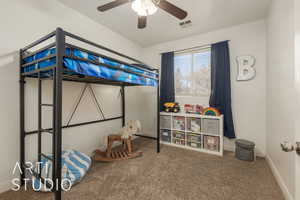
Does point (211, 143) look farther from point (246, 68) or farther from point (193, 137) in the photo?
point (246, 68)

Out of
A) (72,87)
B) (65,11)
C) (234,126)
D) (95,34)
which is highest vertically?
(65,11)

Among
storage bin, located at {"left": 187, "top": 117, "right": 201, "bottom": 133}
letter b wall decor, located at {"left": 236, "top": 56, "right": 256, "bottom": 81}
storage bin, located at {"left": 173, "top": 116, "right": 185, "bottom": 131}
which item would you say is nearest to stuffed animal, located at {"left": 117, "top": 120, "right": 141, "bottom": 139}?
storage bin, located at {"left": 173, "top": 116, "right": 185, "bottom": 131}

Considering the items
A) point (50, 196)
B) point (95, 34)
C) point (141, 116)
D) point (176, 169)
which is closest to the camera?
point (50, 196)

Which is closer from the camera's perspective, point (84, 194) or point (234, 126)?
point (84, 194)

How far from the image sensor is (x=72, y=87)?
2117 mm

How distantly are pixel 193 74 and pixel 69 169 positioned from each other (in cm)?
285

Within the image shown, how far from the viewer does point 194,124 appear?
2.66 metres

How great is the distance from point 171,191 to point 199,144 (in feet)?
4.50

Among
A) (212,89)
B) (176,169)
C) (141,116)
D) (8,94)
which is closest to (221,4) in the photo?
(212,89)

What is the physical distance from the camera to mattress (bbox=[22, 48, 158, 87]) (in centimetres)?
118

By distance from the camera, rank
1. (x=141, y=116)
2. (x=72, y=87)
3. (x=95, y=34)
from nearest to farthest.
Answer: (x=72, y=87) → (x=95, y=34) → (x=141, y=116)

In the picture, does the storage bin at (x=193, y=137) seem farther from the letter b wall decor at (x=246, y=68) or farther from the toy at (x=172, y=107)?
the letter b wall decor at (x=246, y=68)

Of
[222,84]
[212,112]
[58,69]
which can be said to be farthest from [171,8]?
[212,112]

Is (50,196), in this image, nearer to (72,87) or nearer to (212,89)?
(72,87)
